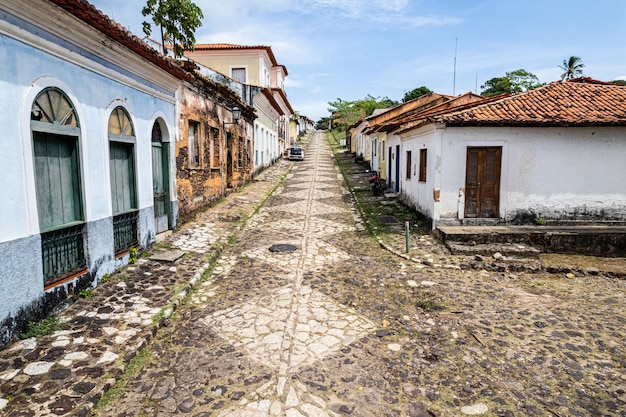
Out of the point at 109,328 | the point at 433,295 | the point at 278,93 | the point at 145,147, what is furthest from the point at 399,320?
the point at 278,93

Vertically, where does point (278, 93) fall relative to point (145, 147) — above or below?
above

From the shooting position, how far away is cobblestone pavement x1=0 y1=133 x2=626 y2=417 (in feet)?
11.5

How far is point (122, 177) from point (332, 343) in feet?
16.7

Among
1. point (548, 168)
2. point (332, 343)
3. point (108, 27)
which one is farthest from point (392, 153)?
point (332, 343)

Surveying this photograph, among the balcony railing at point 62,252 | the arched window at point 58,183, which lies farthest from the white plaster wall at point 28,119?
the balcony railing at point 62,252

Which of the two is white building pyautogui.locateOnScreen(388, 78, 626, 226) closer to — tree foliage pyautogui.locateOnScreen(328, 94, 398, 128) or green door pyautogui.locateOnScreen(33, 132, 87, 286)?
green door pyautogui.locateOnScreen(33, 132, 87, 286)

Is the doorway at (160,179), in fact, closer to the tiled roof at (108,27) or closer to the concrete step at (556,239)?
the tiled roof at (108,27)

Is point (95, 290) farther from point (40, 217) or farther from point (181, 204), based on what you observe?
point (181, 204)

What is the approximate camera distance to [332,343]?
4.57 m

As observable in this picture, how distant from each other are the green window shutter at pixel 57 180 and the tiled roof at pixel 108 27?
1.66 meters

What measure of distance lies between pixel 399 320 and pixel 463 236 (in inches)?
167

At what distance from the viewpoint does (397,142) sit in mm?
Result: 16109

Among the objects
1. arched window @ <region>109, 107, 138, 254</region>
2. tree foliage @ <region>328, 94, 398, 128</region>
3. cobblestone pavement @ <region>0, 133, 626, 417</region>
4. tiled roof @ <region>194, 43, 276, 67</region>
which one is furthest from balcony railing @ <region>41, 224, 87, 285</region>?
tree foliage @ <region>328, 94, 398, 128</region>

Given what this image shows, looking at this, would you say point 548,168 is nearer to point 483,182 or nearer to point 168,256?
point 483,182
